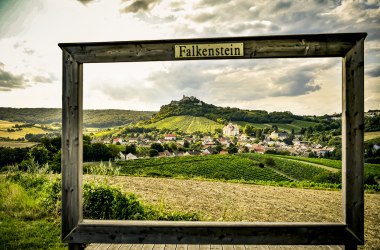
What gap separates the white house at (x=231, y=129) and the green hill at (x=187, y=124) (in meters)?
0.56

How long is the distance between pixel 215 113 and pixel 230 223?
25.5 metres

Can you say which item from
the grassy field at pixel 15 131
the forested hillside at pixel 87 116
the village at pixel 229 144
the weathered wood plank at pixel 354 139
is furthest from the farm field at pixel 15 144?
the weathered wood plank at pixel 354 139

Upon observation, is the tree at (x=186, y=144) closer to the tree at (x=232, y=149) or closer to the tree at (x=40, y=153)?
the tree at (x=232, y=149)

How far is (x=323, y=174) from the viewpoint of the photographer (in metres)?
23.3

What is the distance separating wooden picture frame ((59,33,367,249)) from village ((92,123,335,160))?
69.6 ft

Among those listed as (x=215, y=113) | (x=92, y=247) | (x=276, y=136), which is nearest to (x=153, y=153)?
(x=215, y=113)

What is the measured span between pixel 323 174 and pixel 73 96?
23.3 metres

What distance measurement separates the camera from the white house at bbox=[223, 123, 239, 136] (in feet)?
91.6

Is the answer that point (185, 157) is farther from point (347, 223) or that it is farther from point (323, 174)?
point (347, 223)

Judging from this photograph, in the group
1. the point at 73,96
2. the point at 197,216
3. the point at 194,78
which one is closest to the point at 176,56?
the point at 73,96

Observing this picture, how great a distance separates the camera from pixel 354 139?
11.2 ft

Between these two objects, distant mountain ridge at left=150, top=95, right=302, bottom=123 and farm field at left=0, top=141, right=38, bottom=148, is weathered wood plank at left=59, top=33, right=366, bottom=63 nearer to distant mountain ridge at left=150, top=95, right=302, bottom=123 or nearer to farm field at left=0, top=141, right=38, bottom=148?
farm field at left=0, top=141, right=38, bottom=148

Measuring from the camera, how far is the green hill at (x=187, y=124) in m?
26.7

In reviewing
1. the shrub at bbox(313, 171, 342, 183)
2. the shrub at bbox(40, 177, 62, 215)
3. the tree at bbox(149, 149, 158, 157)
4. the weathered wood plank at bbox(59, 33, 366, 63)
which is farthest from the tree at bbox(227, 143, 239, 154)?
the weathered wood plank at bbox(59, 33, 366, 63)
